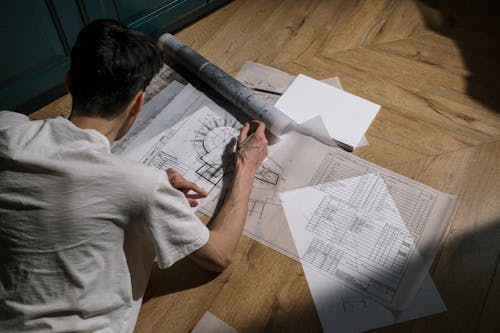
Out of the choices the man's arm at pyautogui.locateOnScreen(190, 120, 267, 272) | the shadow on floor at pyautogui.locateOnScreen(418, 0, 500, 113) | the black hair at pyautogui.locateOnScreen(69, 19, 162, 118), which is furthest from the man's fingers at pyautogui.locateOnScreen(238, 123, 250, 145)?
the shadow on floor at pyautogui.locateOnScreen(418, 0, 500, 113)

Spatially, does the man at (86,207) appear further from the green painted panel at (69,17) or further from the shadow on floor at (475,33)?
the shadow on floor at (475,33)

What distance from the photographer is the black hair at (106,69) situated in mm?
701

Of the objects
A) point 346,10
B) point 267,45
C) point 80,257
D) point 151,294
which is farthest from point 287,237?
point 346,10

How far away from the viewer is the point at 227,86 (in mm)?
1211

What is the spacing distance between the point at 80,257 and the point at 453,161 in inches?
36.2

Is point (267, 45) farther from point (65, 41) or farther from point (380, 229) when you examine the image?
point (380, 229)

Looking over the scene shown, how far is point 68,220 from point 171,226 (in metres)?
0.16

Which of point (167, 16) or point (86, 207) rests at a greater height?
point (86, 207)

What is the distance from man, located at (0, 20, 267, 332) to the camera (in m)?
0.62

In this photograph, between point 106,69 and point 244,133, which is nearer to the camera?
point 106,69

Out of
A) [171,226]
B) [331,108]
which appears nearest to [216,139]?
[331,108]

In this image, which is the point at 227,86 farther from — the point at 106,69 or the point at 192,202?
the point at 106,69

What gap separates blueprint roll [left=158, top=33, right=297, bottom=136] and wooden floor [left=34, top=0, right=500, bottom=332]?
0.37 ft

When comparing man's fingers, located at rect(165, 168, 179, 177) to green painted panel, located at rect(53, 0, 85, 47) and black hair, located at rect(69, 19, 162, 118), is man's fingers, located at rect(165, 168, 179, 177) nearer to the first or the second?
black hair, located at rect(69, 19, 162, 118)
